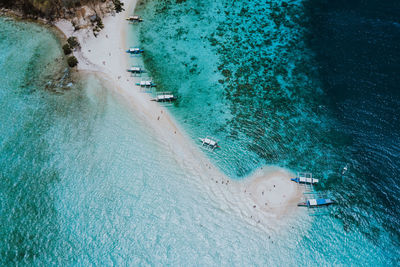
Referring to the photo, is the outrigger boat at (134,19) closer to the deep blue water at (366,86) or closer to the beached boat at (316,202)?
the deep blue water at (366,86)

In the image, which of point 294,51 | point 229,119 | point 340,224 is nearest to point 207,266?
point 340,224

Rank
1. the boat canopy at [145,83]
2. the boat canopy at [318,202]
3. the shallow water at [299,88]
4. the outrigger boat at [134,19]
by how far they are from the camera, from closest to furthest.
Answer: the boat canopy at [318,202], the shallow water at [299,88], the boat canopy at [145,83], the outrigger boat at [134,19]

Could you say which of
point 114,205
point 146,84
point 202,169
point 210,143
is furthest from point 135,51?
point 114,205

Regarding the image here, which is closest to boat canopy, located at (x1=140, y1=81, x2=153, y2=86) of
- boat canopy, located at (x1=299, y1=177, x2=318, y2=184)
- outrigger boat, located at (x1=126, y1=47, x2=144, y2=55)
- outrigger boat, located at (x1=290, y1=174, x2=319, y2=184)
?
outrigger boat, located at (x1=126, y1=47, x2=144, y2=55)

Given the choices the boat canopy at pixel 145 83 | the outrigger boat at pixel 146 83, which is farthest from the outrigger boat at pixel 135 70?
the boat canopy at pixel 145 83

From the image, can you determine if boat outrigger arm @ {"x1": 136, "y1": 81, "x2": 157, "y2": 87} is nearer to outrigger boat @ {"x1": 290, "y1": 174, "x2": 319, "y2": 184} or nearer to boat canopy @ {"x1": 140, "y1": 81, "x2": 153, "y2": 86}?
boat canopy @ {"x1": 140, "y1": 81, "x2": 153, "y2": 86}

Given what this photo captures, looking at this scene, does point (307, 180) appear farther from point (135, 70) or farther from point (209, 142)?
point (135, 70)
